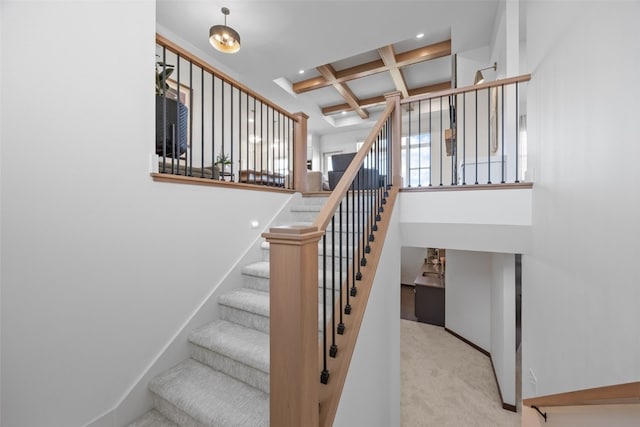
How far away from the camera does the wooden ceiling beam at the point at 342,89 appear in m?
5.01

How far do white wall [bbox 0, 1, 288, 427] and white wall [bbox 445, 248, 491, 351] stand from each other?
161 inches

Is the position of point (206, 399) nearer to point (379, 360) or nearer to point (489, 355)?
point (379, 360)

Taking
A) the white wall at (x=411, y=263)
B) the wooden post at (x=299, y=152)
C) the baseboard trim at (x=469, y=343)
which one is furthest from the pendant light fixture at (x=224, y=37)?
the white wall at (x=411, y=263)

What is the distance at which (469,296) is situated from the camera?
14.0 ft

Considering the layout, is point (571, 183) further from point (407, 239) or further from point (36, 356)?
point (36, 356)

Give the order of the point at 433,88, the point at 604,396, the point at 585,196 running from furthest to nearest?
the point at 433,88 < the point at 585,196 < the point at 604,396

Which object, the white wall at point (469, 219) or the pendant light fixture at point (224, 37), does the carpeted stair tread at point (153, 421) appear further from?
the pendant light fixture at point (224, 37)

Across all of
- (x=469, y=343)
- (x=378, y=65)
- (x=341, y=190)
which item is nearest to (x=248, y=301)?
(x=341, y=190)

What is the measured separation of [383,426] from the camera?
194cm

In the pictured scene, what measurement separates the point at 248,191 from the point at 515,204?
233 centimetres

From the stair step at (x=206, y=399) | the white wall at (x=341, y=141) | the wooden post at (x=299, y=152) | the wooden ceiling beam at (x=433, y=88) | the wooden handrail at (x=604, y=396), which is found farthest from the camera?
the white wall at (x=341, y=141)

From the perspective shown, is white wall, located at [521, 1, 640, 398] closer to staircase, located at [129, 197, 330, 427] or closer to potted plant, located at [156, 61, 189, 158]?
staircase, located at [129, 197, 330, 427]

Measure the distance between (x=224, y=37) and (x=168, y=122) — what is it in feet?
5.64

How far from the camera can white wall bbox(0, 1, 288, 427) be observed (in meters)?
1.16
